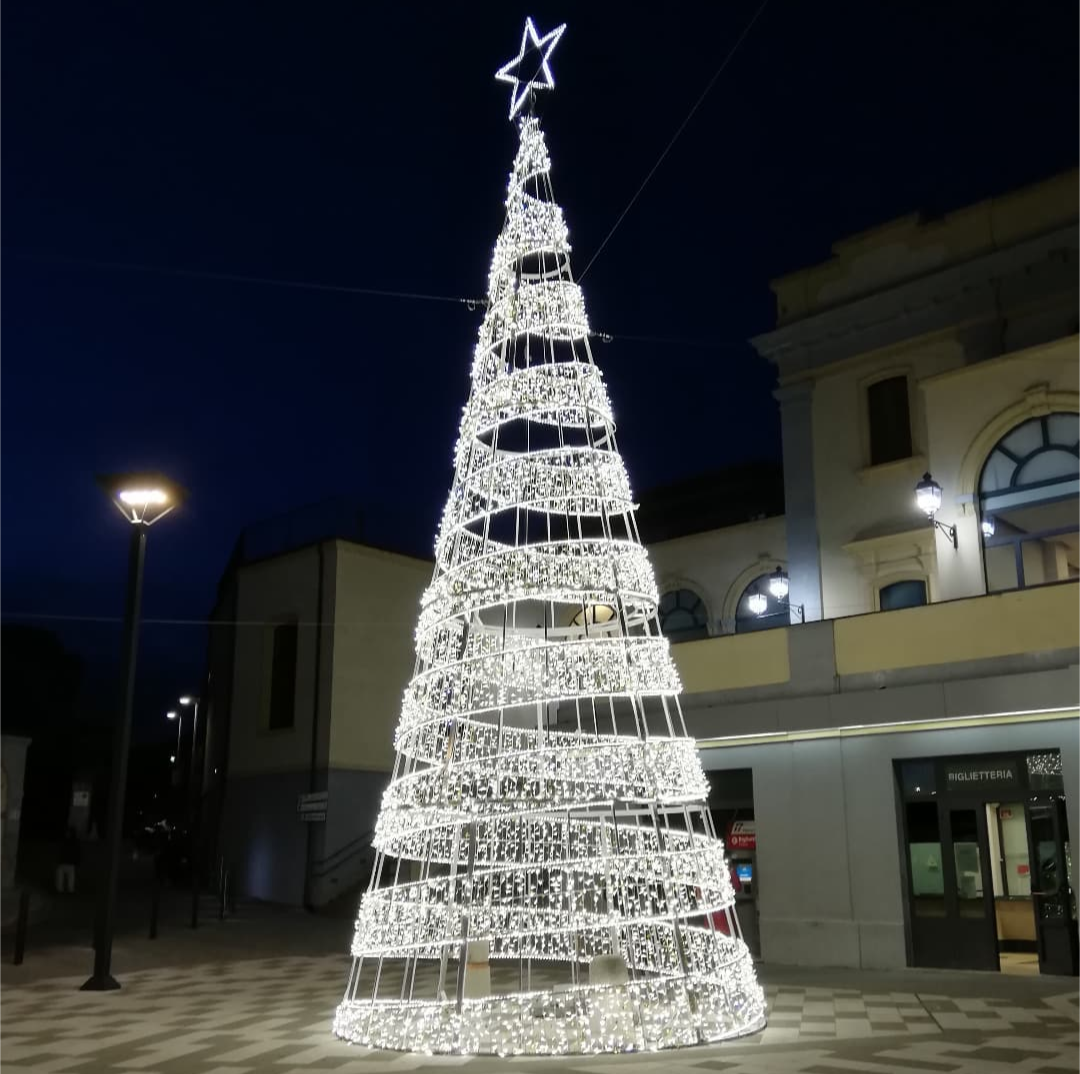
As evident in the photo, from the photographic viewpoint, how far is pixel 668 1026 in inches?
315

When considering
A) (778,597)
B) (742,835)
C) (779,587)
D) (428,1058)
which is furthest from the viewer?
(778,597)

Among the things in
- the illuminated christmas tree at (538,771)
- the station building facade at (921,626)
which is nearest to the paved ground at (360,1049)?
the illuminated christmas tree at (538,771)

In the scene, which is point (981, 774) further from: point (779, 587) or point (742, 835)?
point (779, 587)

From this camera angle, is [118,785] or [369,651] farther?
[369,651]

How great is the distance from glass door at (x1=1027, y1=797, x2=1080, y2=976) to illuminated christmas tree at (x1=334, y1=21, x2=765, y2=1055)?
5.25 meters

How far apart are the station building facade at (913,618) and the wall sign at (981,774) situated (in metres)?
0.02

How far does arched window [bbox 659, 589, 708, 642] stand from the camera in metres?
21.7

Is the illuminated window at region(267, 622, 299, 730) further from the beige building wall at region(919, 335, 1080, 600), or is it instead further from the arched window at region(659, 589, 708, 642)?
the beige building wall at region(919, 335, 1080, 600)

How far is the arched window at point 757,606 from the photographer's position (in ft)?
65.0

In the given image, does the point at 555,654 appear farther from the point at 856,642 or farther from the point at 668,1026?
the point at 856,642

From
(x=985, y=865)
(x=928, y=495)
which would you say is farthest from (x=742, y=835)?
(x=928, y=495)

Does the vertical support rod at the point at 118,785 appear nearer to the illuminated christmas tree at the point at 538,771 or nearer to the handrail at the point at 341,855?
the illuminated christmas tree at the point at 538,771

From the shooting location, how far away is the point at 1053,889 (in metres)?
12.9

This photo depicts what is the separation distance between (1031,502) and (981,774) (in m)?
3.85
